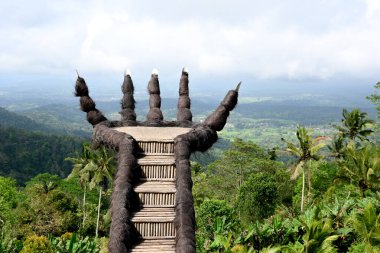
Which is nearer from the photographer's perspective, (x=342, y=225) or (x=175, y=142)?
(x=175, y=142)

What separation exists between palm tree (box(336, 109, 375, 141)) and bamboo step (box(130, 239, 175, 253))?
1888 inches

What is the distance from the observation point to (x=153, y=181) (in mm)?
7754

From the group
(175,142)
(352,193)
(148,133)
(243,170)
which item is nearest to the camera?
(175,142)

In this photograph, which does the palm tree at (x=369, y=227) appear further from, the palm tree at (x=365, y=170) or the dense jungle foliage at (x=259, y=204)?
the palm tree at (x=365, y=170)

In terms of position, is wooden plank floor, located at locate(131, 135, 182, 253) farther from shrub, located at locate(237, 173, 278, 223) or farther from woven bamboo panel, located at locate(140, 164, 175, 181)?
shrub, located at locate(237, 173, 278, 223)

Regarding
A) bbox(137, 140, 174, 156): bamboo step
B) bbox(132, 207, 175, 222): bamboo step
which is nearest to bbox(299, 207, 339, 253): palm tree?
bbox(137, 140, 174, 156): bamboo step

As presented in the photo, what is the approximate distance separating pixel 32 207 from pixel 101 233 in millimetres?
11983

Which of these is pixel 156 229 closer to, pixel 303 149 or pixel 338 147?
pixel 303 149

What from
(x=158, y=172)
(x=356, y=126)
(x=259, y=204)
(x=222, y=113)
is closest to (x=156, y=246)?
(x=158, y=172)

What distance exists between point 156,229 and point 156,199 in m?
0.64

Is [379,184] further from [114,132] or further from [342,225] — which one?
[114,132]

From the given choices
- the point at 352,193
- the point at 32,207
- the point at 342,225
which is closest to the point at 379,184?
the point at 352,193

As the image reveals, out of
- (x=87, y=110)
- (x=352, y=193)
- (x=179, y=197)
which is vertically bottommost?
(x=352, y=193)

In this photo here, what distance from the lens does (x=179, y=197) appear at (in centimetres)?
698
